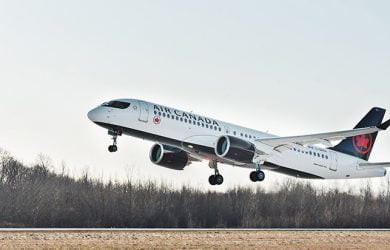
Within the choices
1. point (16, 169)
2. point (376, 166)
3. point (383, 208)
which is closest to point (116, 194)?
point (16, 169)

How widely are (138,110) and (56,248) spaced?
10560mm

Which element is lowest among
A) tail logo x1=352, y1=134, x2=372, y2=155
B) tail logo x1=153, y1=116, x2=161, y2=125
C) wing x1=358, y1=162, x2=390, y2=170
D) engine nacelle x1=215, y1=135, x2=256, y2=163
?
engine nacelle x1=215, y1=135, x2=256, y2=163

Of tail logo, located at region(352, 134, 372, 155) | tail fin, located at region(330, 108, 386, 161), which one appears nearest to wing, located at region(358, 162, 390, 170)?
tail fin, located at region(330, 108, 386, 161)

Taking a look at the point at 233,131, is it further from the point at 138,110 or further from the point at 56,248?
the point at 56,248

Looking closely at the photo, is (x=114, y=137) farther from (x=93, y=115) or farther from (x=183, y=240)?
(x=183, y=240)

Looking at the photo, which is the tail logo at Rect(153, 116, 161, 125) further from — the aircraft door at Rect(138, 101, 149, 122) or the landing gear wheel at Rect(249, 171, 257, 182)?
the landing gear wheel at Rect(249, 171, 257, 182)

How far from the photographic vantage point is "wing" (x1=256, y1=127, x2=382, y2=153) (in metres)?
55.3

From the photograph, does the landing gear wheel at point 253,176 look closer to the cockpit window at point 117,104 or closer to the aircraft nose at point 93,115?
the cockpit window at point 117,104

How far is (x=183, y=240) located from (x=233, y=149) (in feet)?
23.3

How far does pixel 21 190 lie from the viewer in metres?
92.8

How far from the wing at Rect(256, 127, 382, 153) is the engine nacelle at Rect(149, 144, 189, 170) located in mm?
5916

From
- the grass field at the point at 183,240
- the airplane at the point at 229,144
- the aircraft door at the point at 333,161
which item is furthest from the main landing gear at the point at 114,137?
the aircraft door at the point at 333,161

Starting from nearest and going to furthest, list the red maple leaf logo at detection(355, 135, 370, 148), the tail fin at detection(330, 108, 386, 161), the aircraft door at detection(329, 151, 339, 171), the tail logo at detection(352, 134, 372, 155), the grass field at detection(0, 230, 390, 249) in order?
1. the grass field at detection(0, 230, 390, 249)
2. the aircraft door at detection(329, 151, 339, 171)
3. the tail fin at detection(330, 108, 386, 161)
4. the tail logo at detection(352, 134, 372, 155)
5. the red maple leaf logo at detection(355, 135, 370, 148)

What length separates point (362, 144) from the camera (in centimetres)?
6950
